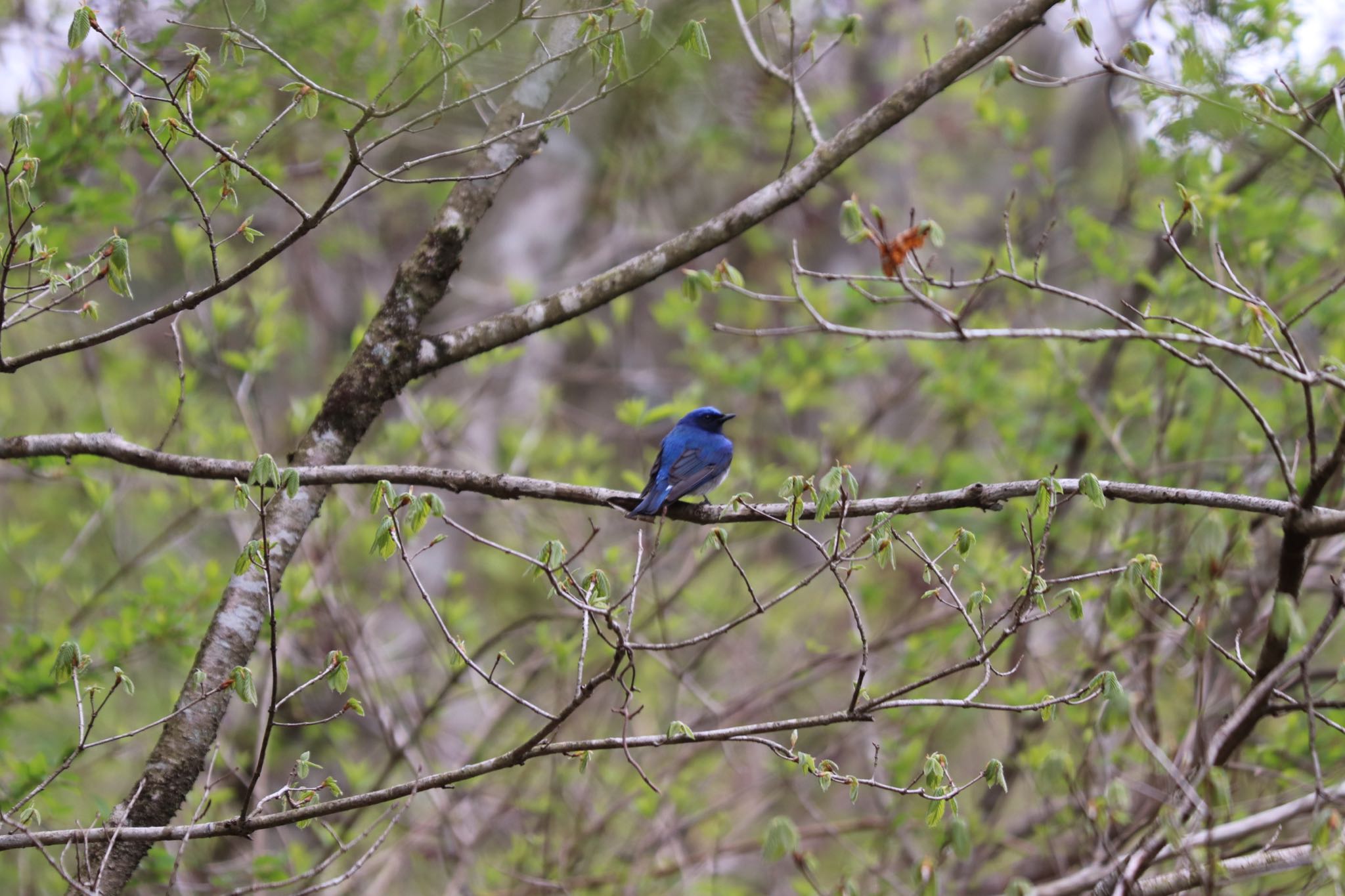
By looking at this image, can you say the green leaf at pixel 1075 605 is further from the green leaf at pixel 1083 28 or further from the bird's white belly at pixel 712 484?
the bird's white belly at pixel 712 484

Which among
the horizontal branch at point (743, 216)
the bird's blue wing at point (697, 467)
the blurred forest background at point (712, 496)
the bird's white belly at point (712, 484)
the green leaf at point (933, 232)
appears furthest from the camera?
the bird's white belly at point (712, 484)

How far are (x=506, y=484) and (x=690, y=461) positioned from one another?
75.1 inches

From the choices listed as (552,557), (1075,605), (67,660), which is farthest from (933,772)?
A: (67,660)

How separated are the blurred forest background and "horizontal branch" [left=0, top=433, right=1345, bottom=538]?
10cm

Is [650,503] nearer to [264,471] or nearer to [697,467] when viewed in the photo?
[697,467]

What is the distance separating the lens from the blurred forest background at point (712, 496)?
10.6 ft

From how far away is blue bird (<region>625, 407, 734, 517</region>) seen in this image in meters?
4.46

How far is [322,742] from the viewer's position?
25.1ft

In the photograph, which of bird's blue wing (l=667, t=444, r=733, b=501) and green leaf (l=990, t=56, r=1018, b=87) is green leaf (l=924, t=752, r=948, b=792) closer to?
bird's blue wing (l=667, t=444, r=733, b=501)

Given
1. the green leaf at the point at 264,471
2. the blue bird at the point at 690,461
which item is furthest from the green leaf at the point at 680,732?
the blue bird at the point at 690,461

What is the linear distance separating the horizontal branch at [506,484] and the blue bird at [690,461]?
720 millimetres

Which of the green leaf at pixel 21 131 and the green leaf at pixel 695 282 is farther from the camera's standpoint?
the green leaf at pixel 695 282

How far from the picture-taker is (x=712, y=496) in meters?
7.54

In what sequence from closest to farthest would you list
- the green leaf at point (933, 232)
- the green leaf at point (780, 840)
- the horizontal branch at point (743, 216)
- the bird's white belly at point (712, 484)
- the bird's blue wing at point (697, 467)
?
the green leaf at point (780, 840), the green leaf at point (933, 232), the horizontal branch at point (743, 216), the bird's blue wing at point (697, 467), the bird's white belly at point (712, 484)
